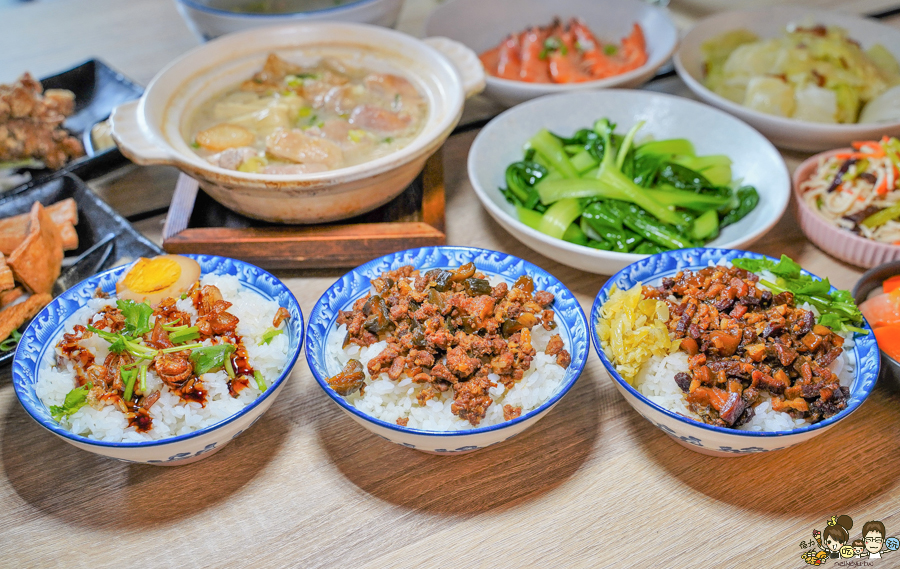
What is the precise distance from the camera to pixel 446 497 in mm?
1582

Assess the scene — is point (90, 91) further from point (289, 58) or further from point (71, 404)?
point (71, 404)

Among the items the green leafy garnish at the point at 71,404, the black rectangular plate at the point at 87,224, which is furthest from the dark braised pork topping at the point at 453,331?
the black rectangular plate at the point at 87,224

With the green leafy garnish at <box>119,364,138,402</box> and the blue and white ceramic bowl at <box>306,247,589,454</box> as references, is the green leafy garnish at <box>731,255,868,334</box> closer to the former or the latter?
the blue and white ceramic bowl at <box>306,247,589,454</box>

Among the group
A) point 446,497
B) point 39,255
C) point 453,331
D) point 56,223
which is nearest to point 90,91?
point 56,223

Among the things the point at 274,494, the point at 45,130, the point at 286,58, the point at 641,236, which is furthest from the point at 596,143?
the point at 45,130

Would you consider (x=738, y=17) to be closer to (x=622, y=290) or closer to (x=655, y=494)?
(x=622, y=290)

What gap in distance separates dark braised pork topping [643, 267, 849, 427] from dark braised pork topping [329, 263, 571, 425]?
12.9 inches

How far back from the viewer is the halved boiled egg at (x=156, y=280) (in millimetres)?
1765

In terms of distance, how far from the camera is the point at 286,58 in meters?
2.70

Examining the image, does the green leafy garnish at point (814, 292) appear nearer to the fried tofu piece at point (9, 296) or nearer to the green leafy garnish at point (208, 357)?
the green leafy garnish at point (208, 357)

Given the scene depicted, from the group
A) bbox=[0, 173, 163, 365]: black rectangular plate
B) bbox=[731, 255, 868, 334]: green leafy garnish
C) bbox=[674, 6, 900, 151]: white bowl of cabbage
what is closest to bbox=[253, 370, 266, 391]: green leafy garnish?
bbox=[0, 173, 163, 365]: black rectangular plate

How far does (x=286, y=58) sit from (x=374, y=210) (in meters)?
0.91

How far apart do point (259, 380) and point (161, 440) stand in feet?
0.89

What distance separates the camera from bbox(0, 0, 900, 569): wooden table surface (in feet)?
4.84
